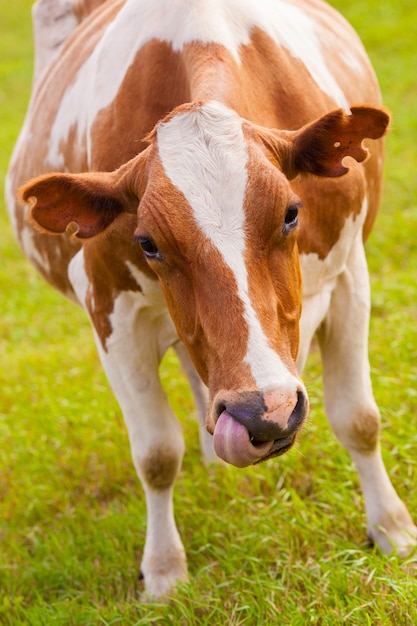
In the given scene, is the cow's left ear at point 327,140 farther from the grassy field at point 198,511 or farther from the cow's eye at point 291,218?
the grassy field at point 198,511

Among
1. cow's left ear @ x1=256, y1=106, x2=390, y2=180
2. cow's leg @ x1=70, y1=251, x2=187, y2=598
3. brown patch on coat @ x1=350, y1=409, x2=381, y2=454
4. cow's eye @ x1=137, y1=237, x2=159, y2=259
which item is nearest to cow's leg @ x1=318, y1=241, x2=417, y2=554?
brown patch on coat @ x1=350, y1=409, x2=381, y2=454

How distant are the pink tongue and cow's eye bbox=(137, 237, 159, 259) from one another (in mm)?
567

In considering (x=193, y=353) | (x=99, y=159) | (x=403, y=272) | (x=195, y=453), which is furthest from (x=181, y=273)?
(x=403, y=272)

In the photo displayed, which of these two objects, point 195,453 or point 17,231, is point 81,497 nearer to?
point 195,453

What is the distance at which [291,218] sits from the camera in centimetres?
277

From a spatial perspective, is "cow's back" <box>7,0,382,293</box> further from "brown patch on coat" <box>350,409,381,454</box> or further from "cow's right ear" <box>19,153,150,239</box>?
"brown patch on coat" <box>350,409,381,454</box>

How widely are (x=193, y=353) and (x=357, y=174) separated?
111cm

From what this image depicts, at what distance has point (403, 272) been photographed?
265 inches

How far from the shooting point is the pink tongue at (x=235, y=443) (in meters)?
2.45

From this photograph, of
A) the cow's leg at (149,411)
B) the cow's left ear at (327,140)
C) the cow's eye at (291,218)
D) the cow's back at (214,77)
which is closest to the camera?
the cow's eye at (291,218)

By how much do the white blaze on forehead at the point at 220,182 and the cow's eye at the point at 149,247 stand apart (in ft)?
0.67

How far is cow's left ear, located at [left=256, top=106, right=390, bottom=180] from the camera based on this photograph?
2.91 meters

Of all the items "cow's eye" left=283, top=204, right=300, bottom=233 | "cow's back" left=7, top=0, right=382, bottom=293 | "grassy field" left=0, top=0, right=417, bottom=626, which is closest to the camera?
"cow's eye" left=283, top=204, right=300, bottom=233

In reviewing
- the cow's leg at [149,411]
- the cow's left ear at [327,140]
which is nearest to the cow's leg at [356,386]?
the cow's leg at [149,411]
